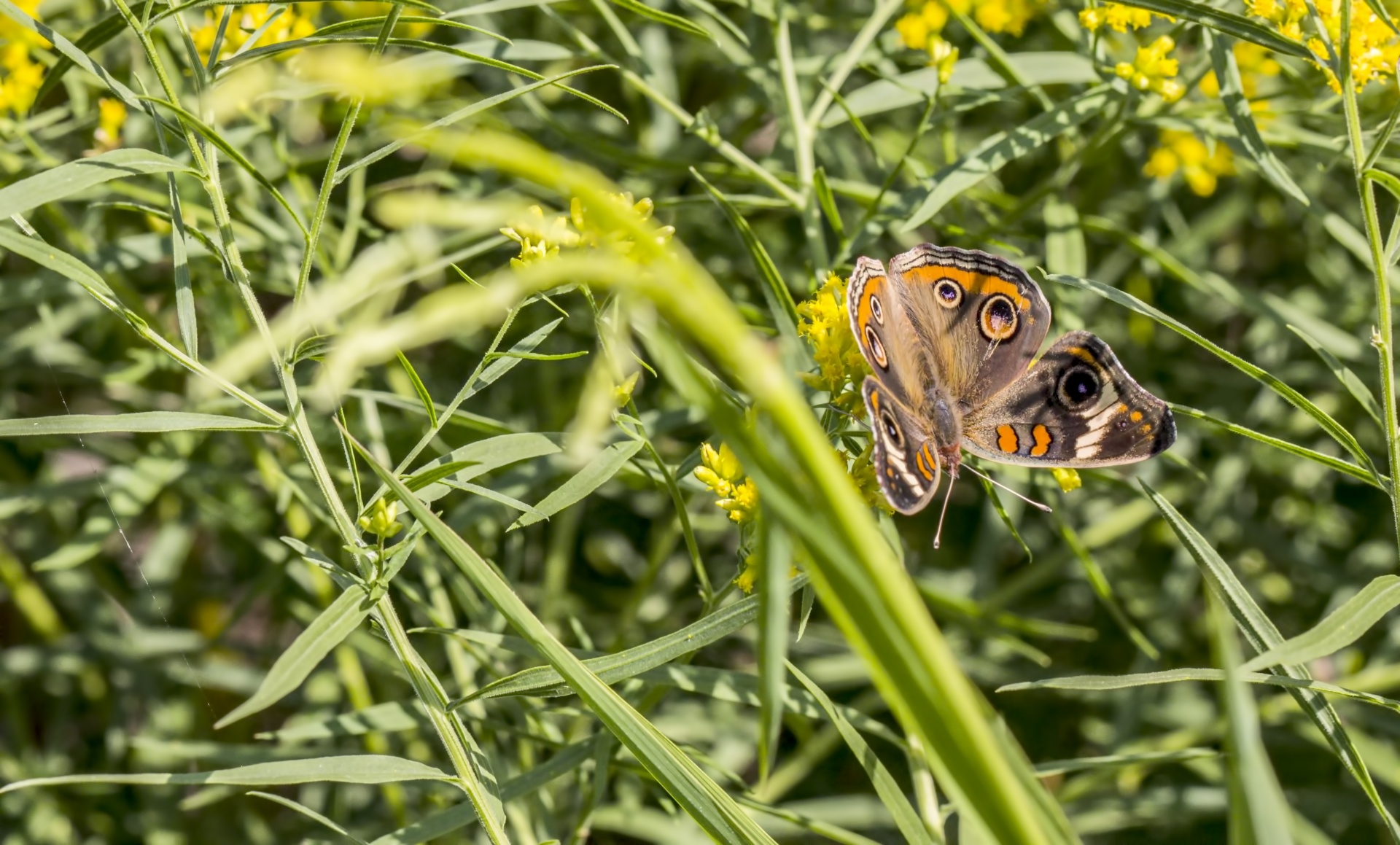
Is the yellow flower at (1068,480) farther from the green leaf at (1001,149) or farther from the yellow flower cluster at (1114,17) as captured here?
the yellow flower cluster at (1114,17)

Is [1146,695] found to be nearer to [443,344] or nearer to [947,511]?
[947,511]

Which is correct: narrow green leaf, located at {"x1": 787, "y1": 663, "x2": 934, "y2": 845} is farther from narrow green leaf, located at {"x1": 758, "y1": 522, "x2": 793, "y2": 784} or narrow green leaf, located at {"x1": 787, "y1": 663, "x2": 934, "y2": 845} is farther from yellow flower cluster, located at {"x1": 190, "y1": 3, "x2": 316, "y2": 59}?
yellow flower cluster, located at {"x1": 190, "y1": 3, "x2": 316, "y2": 59}

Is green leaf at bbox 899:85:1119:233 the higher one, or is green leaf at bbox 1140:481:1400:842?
green leaf at bbox 899:85:1119:233

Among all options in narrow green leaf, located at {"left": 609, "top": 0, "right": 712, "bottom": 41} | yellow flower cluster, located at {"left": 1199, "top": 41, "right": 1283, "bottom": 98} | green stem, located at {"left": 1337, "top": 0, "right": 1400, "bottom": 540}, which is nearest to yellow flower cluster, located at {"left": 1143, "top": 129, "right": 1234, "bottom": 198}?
yellow flower cluster, located at {"left": 1199, "top": 41, "right": 1283, "bottom": 98}

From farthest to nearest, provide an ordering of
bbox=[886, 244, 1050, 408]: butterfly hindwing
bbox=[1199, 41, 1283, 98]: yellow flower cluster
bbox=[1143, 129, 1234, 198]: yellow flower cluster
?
bbox=[1143, 129, 1234, 198]: yellow flower cluster < bbox=[1199, 41, 1283, 98]: yellow flower cluster < bbox=[886, 244, 1050, 408]: butterfly hindwing

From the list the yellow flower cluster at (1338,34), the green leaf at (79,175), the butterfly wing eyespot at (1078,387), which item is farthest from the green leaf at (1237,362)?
the green leaf at (79,175)

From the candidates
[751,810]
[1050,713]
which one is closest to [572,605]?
[751,810]
